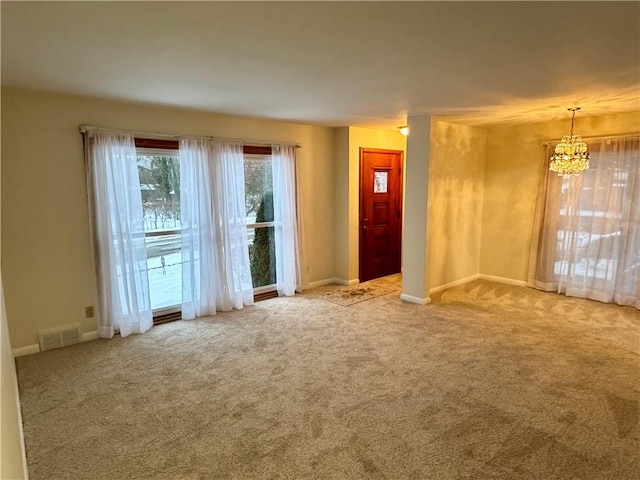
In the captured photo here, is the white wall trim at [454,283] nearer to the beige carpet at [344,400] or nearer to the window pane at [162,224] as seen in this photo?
the beige carpet at [344,400]

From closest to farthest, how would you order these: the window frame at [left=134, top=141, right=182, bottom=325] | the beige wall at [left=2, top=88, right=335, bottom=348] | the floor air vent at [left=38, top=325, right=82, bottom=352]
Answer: the beige wall at [left=2, top=88, right=335, bottom=348] < the floor air vent at [left=38, top=325, right=82, bottom=352] < the window frame at [left=134, top=141, right=182, bottom=325]

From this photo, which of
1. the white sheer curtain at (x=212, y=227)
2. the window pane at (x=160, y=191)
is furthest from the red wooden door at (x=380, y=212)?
the window pane at (x=160, y=191)

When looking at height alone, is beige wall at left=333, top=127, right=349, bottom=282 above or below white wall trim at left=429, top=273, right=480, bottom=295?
above

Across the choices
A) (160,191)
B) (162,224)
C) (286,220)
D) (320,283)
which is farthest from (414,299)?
(160,191)

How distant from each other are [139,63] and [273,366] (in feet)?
7.90

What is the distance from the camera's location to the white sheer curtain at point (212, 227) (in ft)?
13.9

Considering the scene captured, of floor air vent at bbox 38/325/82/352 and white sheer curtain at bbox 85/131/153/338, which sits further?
white sheer curtain at bbox 85/131/153/338

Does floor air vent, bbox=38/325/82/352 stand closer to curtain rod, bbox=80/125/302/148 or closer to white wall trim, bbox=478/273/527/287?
curtain rod, bbox=80/125/302/148

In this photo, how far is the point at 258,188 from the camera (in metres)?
4.98

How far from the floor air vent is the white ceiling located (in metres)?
2.13

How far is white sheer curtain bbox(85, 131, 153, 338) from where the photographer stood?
3.65 meters

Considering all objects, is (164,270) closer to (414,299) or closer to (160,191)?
(160,191)

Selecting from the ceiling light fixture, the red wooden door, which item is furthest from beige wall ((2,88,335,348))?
the ceiling light fixture

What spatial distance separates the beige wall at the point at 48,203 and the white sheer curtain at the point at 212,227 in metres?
0.52
